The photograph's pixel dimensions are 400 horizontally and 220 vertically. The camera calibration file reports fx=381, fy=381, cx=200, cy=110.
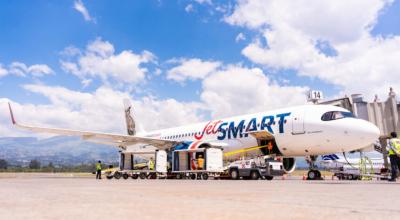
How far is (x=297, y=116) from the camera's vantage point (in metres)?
21.1

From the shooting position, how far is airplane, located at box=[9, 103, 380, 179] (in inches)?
754

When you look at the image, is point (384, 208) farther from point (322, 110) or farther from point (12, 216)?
point (322, 110)

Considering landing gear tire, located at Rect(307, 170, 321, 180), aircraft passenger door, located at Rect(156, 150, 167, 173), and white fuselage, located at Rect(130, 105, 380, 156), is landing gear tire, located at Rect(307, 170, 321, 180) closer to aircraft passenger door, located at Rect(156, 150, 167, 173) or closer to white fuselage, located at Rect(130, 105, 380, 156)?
white fuselage, located at Rect(130, 105, 380, 156)

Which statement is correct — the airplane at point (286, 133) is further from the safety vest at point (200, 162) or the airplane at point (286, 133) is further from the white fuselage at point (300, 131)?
the safety vest at point (200, 162)

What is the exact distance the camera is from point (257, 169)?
20.3m

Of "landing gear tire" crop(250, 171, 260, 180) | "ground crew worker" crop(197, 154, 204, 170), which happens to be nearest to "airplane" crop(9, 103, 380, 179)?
"ground crew worker" crop(197, 154, 204, 170)

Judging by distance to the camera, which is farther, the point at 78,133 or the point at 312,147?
the point at 78,133

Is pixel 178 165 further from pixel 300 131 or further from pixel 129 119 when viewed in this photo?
pixel 129 119

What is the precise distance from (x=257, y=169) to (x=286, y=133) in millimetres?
2766

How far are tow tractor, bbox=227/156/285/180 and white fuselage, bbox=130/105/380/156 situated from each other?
150 centimetres

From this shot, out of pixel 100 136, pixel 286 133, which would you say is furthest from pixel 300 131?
pixel 100 136

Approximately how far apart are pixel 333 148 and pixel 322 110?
2.15 m

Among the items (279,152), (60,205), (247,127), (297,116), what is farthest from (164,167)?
(60,205)

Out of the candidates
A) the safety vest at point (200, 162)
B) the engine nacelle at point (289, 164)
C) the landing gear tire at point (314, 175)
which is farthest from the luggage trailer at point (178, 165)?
the landing gear tire at point (314, 175)
